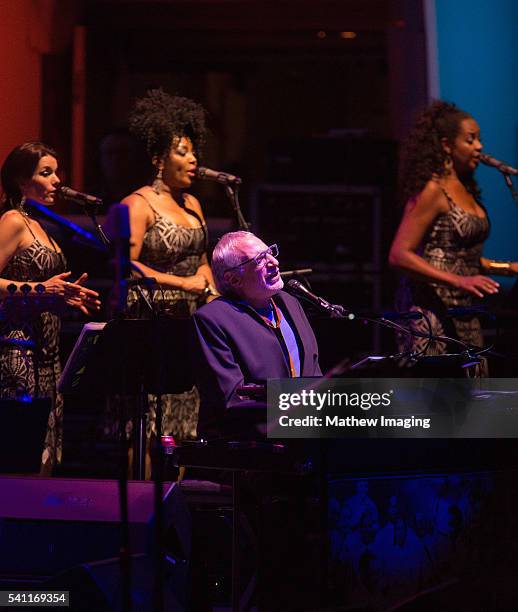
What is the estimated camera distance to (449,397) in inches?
123

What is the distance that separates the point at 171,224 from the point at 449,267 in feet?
4.44

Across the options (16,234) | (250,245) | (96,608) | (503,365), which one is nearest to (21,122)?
(16,234)

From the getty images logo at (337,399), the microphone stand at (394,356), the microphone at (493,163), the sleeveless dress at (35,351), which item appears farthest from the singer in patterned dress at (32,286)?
the microphone at (493,163)

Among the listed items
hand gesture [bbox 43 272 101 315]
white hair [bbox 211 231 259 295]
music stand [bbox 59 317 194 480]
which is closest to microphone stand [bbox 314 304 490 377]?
white hair [bbox 211 231 259 295]

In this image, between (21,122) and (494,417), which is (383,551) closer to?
(494,417)

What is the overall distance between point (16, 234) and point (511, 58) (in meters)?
3.64

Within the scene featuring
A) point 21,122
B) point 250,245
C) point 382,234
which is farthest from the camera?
point 382,234

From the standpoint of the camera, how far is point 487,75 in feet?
22.7

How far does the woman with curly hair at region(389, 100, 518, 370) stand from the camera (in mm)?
5199

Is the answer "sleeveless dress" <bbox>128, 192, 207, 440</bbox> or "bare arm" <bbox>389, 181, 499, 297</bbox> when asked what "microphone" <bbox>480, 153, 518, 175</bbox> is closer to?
"bare arm" <bbox>389, 181, 499, 297</bbox>

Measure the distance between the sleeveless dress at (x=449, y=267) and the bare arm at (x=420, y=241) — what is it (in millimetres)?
53

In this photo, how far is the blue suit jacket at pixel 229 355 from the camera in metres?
3.70

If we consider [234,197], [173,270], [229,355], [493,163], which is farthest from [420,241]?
[229,355]

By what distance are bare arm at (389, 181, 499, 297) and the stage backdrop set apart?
1595mm
